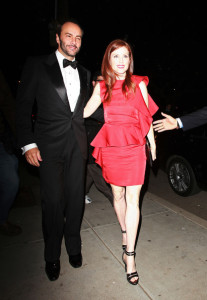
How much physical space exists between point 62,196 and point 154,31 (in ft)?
36.2

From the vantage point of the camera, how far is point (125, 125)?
2.34m

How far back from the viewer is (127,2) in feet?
42.7

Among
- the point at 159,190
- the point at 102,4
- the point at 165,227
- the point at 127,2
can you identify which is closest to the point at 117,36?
the point at 102,4

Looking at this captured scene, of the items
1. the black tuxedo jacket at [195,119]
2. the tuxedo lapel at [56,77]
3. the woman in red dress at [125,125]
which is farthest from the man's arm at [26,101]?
the black tuxedo jacket at [195,119]

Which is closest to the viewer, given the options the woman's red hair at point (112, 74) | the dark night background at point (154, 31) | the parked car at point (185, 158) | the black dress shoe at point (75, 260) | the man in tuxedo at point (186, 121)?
the woman's red hair at point (112, 74)

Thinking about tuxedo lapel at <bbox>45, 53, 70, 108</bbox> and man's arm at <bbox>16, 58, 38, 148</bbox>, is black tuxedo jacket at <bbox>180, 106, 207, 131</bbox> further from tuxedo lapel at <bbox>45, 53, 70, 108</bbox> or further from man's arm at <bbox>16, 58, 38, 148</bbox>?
man's arm at <bbox>16, 58, 38, 148</bbox>

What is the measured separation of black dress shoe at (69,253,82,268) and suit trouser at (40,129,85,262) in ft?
0.13

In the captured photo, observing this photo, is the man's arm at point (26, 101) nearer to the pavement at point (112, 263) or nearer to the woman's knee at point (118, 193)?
the woman's knee at point (118, 193)

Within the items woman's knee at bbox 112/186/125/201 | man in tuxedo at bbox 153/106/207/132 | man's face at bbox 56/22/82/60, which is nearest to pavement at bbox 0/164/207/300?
woman's knee at bbox 112/186/125/201

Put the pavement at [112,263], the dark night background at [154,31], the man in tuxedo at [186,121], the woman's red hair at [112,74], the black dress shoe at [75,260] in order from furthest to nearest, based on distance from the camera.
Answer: the dark night background at [154,31], the man in tuxedo at [186,121], the black dress shoe at [75,260], the woman's red hair at [112,74], the pavement at [112,263]

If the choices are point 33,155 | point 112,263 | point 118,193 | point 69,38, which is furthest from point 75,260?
point 69,38

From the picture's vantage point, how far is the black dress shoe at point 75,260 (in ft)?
8.30

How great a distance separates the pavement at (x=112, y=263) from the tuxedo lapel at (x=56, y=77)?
1679 mm

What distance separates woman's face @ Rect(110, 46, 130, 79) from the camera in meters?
2.33
